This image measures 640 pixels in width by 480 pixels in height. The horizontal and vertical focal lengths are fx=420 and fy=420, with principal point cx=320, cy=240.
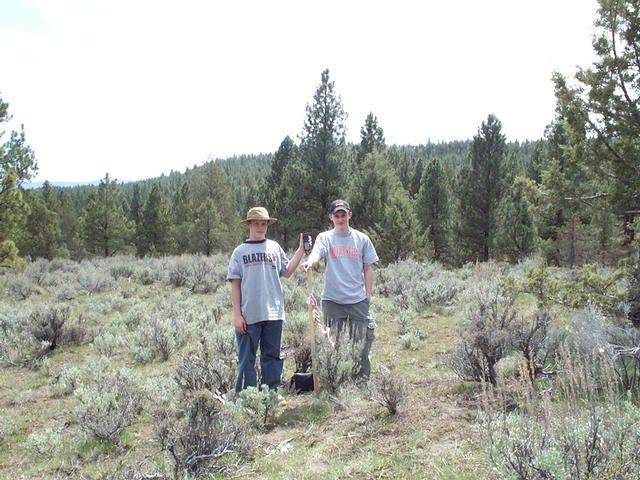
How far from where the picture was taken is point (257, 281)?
423cm

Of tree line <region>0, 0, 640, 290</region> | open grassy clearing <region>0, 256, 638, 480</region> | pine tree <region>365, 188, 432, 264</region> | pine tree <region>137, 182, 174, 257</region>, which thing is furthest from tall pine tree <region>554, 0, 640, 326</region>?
pine tree <region>137, 182, 174, 257</region>

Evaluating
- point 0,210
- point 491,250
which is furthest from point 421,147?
point 0,210

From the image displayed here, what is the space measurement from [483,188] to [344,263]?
852 inches

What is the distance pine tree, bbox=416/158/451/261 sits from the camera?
85.9 ft

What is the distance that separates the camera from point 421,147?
497ft

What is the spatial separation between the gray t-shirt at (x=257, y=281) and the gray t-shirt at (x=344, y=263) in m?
0.53

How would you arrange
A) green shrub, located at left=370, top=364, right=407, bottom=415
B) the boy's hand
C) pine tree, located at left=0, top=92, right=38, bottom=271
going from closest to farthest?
green shrub, located at left=370, top=364, right=407, bottom=415
the boy's hand
pine tree, located at left=0, top=92, right=38, bottom=271

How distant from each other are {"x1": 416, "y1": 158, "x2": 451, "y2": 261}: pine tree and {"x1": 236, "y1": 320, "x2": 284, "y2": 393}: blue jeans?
22913mm

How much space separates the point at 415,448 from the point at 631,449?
139 cm

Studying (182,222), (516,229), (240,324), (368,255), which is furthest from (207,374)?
(182,222)

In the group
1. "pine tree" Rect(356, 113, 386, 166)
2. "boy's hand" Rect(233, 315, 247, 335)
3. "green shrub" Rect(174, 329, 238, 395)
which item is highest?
"pine tree" Rect(356, 113, 386, 166)

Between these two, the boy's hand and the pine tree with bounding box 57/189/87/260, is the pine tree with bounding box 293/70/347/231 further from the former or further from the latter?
the pine tree with bounding box 57/189/87/260

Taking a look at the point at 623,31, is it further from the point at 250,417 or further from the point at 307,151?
the point at 307,151

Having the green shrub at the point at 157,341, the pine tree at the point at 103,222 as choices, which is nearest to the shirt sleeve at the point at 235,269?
the green shrub at the point at 157,341
